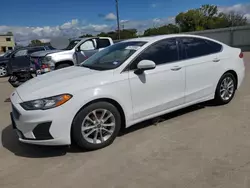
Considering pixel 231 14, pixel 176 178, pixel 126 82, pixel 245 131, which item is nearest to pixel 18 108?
pixel 126 82

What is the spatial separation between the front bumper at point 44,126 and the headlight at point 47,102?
56 mm

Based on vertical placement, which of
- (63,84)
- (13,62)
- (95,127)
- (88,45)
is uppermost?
(88,45)

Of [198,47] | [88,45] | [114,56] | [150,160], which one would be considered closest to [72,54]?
[88,45]

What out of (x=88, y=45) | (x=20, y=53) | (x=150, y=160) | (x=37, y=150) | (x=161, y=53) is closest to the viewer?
(x=150, y=160)

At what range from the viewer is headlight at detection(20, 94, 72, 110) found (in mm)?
3096

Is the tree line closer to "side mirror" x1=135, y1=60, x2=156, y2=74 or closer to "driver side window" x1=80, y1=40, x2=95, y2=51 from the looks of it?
"driver side window" x1=80, y1=40, x2=95, y2=51

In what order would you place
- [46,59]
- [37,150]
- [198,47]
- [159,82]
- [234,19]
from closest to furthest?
[37,150] < [159,82] < [198,47] < [46,59] < [234,19]

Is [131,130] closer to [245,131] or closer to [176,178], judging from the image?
[176,178]

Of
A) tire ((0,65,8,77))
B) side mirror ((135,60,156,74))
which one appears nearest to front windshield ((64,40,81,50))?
tire ((0,65,8,77))

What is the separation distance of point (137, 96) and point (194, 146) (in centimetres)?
111

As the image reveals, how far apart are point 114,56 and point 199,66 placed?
1603 mm

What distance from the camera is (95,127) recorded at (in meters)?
3.41

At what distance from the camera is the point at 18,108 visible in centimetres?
321

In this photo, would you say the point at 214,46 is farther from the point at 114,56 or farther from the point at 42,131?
the point at 42,131
